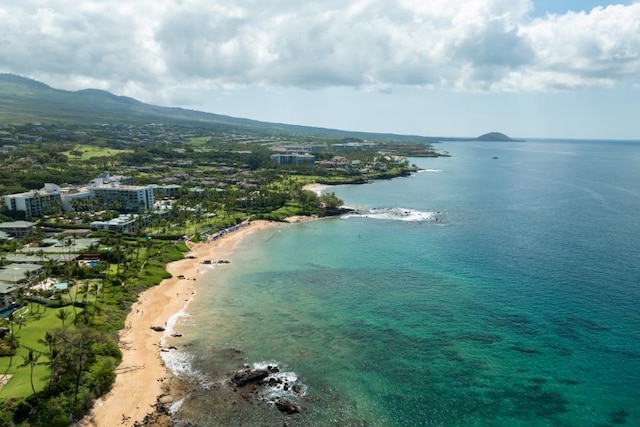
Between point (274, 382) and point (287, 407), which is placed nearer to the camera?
point (287, 407)

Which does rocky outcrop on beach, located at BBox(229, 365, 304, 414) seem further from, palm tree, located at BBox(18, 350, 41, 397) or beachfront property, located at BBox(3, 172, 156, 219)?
beachfront property, located at BBox(3, 172, 156, 219)

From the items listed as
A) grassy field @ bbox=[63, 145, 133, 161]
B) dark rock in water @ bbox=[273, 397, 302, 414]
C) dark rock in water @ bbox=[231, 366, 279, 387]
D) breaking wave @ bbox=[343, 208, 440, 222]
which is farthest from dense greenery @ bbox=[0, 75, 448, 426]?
dark rock in water @ bbox=[273, 397, 302, 414]

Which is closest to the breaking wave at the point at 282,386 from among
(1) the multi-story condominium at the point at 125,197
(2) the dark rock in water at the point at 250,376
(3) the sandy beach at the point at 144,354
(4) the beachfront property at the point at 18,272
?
(2) the dark rock in water at the point at 250,376

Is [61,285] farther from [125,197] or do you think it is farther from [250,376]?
[125,197]

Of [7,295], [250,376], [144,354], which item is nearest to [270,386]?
[250,376]

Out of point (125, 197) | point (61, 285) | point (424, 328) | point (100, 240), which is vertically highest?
point (424, 328)

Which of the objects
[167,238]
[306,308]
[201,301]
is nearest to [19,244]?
[167,238]

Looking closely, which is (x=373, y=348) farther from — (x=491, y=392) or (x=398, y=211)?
(x=398, y=211)
